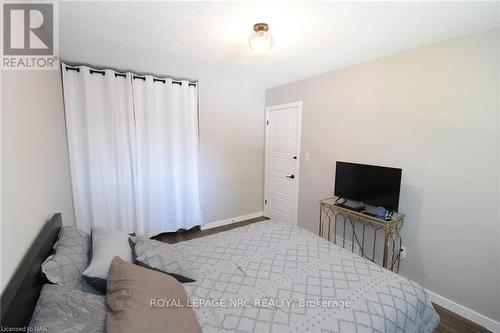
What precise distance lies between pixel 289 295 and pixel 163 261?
2.74 feet

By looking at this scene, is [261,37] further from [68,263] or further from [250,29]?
[68,263]

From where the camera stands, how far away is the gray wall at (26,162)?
38.7 inches

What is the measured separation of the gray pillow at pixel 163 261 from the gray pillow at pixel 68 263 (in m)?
0.29

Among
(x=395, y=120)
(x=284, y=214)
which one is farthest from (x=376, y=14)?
(x=284, y=214)

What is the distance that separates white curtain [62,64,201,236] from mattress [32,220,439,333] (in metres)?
1.55

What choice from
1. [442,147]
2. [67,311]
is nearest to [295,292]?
[67,311]

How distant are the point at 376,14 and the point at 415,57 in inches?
34.6

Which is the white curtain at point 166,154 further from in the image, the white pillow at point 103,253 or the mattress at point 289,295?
the white pillow at point 103,253

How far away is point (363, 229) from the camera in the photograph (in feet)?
9.03

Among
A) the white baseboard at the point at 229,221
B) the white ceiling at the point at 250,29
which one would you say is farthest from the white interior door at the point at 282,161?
the white ceiling at the point at 250,29

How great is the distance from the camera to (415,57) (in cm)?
217

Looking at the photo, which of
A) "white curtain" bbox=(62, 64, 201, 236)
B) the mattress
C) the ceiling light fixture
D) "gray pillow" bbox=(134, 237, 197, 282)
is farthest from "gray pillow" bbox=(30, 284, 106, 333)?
"white curtain" bbox=(62, 64, 201, 236)

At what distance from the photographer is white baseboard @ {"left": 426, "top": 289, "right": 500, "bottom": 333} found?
1830 mm

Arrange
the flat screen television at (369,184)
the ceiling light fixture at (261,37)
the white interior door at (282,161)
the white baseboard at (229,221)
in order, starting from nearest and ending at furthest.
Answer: the ceiling light fixture at (261,37) → the flat screen television at (369,184) → the white interior door at (282,161) → the white baseboard at (229,221)
